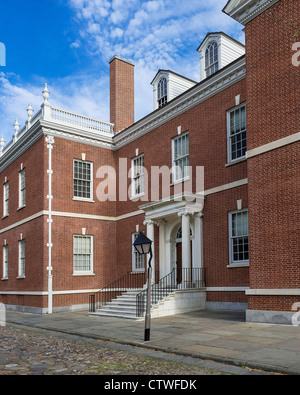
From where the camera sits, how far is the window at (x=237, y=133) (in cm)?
1639

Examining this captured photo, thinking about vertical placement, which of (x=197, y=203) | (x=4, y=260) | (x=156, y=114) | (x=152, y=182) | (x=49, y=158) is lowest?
(x=4, y=260)

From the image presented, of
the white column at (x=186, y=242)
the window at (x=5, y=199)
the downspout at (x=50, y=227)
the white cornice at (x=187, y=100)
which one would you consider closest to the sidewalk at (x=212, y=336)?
the white column at (x=186, y=242)

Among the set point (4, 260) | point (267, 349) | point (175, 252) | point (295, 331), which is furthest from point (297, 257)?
point (4, 260)

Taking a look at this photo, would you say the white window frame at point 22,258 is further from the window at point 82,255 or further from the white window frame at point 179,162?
the white window frame at point 179,162

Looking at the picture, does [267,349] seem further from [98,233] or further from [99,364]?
[98,233]

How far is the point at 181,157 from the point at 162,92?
18.0 feet

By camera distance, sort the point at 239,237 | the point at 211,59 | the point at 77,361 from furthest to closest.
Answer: the point at 211,59, the point at 239,237, the point at 77,361

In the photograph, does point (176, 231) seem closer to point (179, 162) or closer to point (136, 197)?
point (179, 162)

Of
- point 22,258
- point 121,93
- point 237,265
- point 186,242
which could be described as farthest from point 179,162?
point 22,258

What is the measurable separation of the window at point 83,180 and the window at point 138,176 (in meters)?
2.37

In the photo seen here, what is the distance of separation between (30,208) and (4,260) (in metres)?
5.31

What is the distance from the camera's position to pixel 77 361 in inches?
322

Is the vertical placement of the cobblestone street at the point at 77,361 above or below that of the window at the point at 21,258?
below

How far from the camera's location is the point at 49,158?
21.5 m
